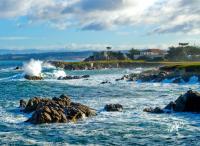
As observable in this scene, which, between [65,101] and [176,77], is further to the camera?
[176,77]

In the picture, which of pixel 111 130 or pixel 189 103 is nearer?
pixel 111 130

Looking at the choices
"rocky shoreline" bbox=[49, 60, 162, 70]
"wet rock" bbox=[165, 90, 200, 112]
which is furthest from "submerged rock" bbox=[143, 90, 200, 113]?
"rocky shoreline" bbox=[49, 60, 162, 70]

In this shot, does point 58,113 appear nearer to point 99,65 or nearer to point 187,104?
point 187,104

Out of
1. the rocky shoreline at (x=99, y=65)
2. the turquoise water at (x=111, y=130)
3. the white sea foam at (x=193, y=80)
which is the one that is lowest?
the turquoise water at (x=111, y=130)

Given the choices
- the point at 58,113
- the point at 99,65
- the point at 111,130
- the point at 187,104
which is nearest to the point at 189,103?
the point at 187,104

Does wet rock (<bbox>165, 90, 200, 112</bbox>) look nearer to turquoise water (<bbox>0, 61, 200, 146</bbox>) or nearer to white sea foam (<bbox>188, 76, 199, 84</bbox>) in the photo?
turquoise water (<bbox>0, 61, 200, 146</bbox>)

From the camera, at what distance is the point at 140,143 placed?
32.8m

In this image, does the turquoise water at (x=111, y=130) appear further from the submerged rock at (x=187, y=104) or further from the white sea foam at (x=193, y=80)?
the white sea foam at (x=193, y=80)

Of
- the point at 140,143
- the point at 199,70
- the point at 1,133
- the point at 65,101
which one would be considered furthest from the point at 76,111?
the point at 199,70

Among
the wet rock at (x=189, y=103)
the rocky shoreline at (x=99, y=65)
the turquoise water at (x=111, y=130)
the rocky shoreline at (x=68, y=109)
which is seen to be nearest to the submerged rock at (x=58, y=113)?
the rocky shoreline at (x=68, y=109)

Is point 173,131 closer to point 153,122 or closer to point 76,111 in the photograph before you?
point 153,122

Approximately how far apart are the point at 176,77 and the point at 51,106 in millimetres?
53133

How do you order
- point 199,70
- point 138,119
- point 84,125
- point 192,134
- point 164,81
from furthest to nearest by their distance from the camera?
point 199,70, point 164,81, point 138,119, point 84,125, point 192,134

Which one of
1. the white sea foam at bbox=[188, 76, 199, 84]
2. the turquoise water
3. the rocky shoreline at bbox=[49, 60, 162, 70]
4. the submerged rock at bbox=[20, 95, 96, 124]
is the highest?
the rocky shoreline at bbox=[49, 60, 162, 70]
